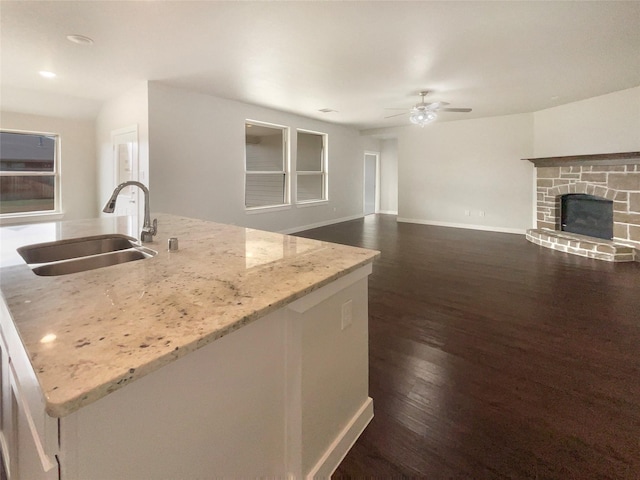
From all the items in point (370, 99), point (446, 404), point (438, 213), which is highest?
point (370, 99)

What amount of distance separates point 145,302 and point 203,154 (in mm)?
4704

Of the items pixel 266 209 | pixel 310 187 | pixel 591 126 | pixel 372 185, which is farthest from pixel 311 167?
pixel 591 126

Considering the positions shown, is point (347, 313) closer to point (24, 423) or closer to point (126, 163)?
point (24, 423)

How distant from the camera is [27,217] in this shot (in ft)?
17.9

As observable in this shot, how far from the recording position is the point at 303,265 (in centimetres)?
137

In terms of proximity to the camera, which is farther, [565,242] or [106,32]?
[565,242]

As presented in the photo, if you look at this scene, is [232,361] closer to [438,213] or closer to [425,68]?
[425,68]

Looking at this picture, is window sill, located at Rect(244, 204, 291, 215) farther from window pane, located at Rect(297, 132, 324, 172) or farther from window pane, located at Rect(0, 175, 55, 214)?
window pane, located at Rect(0, 175, 55, 214)

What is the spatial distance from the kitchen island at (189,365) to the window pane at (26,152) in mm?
5104

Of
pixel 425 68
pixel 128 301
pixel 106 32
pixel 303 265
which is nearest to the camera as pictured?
pixel 128 301

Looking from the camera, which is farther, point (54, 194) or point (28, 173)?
point (54, 194)

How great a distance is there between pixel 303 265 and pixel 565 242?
18.7 feet

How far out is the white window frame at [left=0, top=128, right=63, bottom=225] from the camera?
5285 millimetres

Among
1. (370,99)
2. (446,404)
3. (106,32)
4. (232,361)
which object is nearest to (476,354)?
(446,404)
